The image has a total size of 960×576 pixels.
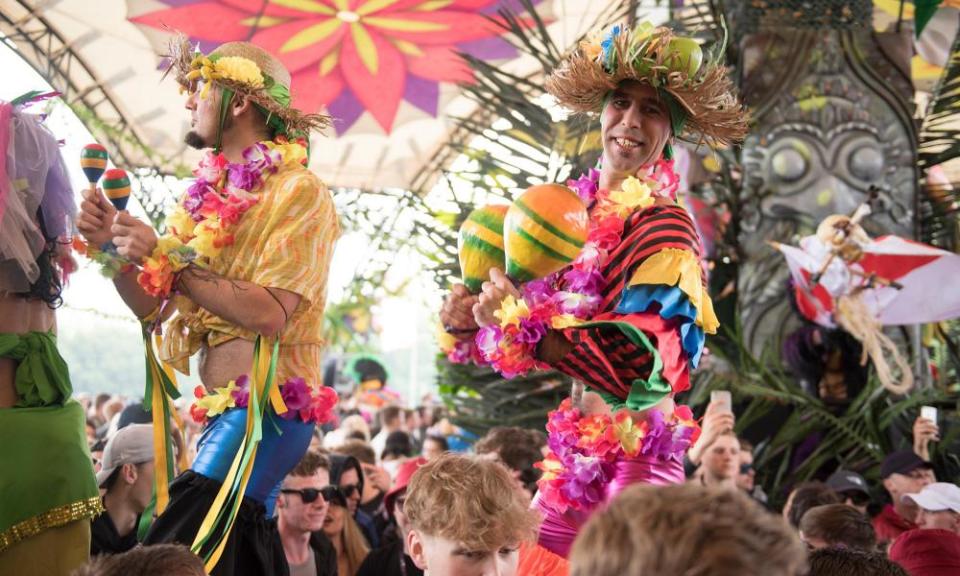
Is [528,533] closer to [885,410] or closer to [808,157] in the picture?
[885,410]

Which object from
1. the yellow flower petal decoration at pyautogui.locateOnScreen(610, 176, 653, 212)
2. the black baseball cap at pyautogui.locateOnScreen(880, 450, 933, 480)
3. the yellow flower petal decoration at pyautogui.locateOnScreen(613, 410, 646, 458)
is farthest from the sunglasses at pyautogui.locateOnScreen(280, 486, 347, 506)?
the black baseball cap at pyautogui.locateOnScreen(880, 450, 933, 480)

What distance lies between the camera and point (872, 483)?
6457 millimetres

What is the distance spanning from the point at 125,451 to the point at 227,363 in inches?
46.1

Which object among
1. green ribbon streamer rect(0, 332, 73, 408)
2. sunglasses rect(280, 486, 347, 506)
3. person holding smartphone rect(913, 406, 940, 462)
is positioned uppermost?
green ribbon streamer rect(0, 332, 73, 408)

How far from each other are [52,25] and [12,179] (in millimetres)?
11213

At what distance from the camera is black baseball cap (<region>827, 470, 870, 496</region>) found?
5609mm

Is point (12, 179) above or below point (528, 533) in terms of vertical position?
above

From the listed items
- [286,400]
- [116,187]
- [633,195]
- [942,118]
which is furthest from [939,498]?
[942,118]

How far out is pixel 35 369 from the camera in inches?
117

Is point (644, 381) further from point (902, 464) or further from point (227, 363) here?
point (902, 464)

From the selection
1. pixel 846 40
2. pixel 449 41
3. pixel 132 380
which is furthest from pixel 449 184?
pixel 132 380

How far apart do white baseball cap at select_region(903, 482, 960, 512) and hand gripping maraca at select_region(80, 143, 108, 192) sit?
3104mm

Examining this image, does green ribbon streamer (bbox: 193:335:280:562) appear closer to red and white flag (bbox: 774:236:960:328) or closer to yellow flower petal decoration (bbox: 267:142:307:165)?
yellow flower petal decoration (bbox: 267:142:307:165)

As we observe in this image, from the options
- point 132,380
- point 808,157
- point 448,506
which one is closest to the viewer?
point 448,506
